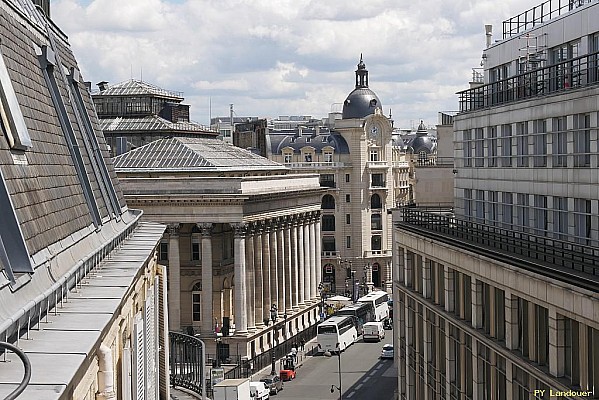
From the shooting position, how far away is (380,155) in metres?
175

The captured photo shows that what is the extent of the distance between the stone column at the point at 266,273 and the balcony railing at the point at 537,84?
4854 cm

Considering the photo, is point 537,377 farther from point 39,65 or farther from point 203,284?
point 203,284

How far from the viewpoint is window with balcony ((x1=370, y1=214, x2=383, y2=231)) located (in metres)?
173

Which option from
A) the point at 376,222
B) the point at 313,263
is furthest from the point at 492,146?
the point at 376,222

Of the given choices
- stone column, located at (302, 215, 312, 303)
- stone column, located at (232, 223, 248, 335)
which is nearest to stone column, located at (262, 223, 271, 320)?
stone column, located at (232, 223, 248, 335)

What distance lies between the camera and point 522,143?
46.8m

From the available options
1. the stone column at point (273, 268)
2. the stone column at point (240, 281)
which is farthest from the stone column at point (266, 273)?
the stone column at point (240, 281)

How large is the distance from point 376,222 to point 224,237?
230 feet

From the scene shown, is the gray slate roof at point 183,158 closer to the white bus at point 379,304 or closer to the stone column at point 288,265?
the stone column at point 288,265

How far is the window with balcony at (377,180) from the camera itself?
17362cm

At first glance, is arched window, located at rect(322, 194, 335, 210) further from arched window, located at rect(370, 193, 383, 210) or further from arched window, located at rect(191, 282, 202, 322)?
arched window, located at rect(191, 282, 202, 322)

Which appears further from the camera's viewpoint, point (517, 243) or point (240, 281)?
point (240, 281)

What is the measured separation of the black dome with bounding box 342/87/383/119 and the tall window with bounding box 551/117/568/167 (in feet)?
434

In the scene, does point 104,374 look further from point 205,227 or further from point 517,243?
point 205,227
